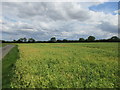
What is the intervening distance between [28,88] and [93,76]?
13.4 ft

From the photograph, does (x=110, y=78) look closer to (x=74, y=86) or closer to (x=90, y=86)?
(x=90, y=86)

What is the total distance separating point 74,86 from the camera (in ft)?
20.2

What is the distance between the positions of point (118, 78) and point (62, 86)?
3.87 metres

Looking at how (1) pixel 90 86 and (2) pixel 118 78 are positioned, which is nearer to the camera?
(1) pixel 90 86

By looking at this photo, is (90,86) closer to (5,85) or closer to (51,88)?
(51,88)

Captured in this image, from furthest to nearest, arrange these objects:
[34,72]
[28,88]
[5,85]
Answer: [34,72], [5,85], [28,88]

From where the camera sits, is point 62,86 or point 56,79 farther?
point 56,79

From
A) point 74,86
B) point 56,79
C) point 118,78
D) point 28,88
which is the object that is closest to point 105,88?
point 74,86

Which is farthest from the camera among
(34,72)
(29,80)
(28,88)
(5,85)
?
(34,72)

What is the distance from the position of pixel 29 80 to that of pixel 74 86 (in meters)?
2.52

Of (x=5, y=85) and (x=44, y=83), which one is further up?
(x=44, y=83)

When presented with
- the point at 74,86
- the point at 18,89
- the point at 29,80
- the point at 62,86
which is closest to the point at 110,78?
the point at 74,86

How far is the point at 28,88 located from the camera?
6.07 metres

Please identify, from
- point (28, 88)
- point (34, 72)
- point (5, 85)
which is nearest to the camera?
point (28, 88)
